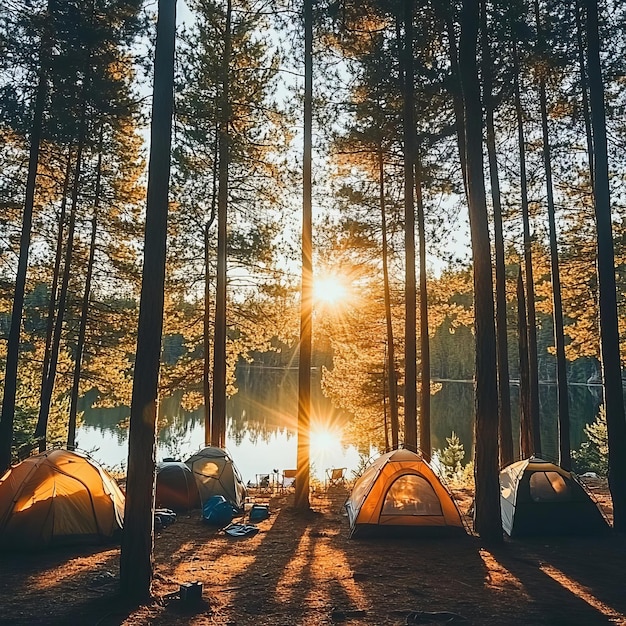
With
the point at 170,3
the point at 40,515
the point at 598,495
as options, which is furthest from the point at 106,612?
the point at 598,495

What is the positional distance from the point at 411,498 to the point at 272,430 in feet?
92.3

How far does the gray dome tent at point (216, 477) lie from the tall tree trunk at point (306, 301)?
1.39 metres

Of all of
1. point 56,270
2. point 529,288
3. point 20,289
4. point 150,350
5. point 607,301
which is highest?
point 56,270

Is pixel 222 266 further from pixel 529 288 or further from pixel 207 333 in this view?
pixel 529 288

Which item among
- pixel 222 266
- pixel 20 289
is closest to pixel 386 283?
pixel 222 266

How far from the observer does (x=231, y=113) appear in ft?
41.5

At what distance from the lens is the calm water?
24562mm

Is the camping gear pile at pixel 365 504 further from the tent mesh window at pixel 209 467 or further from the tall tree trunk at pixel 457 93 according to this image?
the tall tree trunk at pixel 457 93

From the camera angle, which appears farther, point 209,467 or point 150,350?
point 209,467

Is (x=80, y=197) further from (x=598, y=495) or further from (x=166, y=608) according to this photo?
(x=598, y=495)

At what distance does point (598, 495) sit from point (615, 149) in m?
7.74

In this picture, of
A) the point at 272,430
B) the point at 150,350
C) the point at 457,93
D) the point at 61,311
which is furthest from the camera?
the point at 272,430

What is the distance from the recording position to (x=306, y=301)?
1077cm

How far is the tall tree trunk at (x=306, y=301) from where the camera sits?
1041 cm
